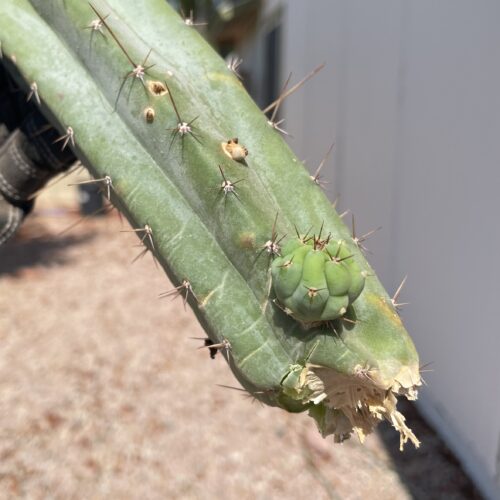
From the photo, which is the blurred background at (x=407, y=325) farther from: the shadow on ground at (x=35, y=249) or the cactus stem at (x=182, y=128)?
the shadow on ground at (x=35, y=249)

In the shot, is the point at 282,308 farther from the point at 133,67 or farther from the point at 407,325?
the point at 407,325

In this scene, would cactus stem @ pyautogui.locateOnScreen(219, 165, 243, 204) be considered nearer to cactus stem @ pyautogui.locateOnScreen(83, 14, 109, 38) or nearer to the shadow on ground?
cactus stem @ pyautogui.locateOnScreen(83, 14, 109, 38)

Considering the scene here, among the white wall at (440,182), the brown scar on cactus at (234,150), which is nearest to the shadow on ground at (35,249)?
the white wall at (440,182)

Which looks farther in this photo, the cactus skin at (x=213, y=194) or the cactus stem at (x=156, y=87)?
the cactus stem at (x=156, y=87)

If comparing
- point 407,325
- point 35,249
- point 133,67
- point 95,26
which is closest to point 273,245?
point 133,67

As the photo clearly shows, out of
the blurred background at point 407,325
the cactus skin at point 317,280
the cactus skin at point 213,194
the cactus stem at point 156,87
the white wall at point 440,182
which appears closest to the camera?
the cactus skin at point 317,280

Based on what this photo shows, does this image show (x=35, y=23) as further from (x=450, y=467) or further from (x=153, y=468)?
(x=450, y=467)
